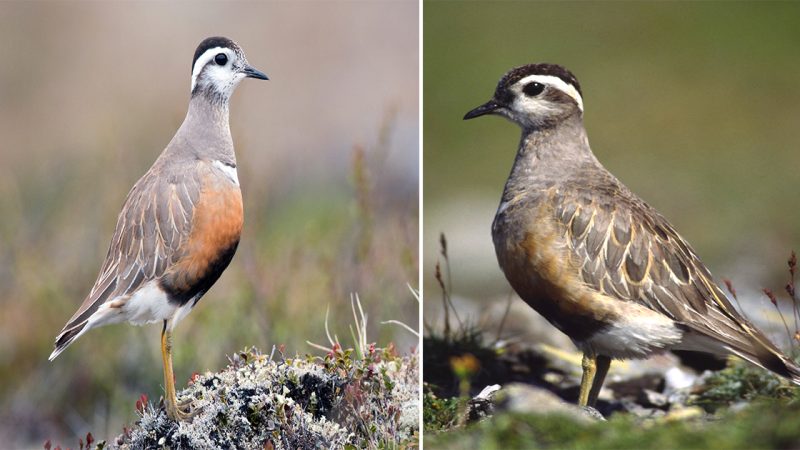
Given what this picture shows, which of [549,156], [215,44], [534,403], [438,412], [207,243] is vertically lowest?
[438,412]

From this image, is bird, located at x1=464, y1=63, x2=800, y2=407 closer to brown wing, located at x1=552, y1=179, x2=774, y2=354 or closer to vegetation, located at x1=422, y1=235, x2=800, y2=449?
brown wing, located at x1=552, y1=179, x2=774, y2=354

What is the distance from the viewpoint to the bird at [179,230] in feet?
16.6

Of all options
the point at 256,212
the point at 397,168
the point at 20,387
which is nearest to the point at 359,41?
the point at 397,168

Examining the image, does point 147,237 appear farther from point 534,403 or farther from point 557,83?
point 557,83

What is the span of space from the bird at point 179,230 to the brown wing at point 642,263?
1.81 meters

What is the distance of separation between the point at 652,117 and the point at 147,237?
11.3 feet

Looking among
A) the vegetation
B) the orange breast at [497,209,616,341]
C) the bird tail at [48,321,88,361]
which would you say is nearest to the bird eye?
the orange breast at [497,209,616,341]

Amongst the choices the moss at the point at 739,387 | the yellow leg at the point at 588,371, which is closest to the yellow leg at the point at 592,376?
the yellow leg at the point at 588,371

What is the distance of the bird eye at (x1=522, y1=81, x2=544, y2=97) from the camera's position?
5.67m

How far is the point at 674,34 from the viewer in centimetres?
647

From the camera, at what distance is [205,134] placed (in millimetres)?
5328

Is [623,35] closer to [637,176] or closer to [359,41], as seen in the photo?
[637,176]

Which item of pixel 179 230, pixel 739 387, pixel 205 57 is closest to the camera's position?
pixel 179 230

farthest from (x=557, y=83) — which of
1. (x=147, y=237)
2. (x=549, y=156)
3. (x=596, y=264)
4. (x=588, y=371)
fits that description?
(x=147, y=237)
